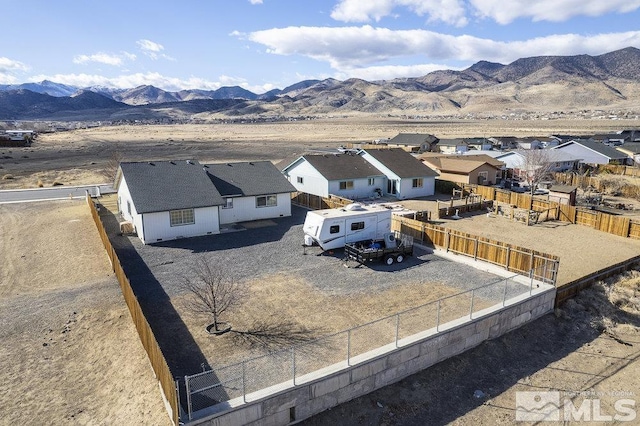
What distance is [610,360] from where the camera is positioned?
17.7 meters

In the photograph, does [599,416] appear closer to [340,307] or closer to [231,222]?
[340,307]

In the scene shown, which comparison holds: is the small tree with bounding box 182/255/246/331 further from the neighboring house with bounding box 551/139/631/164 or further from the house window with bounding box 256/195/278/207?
the neighboring house with bounding box 551/139/631/164

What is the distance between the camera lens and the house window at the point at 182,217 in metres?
28.9

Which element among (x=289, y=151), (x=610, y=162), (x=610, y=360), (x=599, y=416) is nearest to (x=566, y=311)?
(x=610, y=360)

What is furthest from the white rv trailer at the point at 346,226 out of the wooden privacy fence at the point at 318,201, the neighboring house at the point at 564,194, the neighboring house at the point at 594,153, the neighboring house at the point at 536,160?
the neighboring house at the point at 594,153

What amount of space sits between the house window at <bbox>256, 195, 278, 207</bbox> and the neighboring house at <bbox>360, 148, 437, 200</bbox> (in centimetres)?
1460

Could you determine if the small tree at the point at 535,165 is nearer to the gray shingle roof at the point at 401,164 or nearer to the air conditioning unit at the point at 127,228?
the gray shingle roof at the point at 401,164

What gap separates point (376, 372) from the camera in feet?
48.8

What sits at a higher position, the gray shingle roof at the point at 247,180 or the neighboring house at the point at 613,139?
the neighboring house at the point at 613,139

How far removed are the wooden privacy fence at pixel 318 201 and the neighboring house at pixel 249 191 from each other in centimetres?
326

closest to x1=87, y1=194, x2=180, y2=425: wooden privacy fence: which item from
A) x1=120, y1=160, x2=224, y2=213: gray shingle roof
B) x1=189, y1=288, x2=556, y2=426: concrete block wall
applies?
x1=189, y1=288, x2=556, y2=426: concrete block wall

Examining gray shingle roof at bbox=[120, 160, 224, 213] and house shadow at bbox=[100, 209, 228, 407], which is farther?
gray shingle roof at bbox=[120, 160, 224, 213]

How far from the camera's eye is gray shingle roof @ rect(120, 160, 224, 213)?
28.6 meters

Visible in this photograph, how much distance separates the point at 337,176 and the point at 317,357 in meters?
28.7
